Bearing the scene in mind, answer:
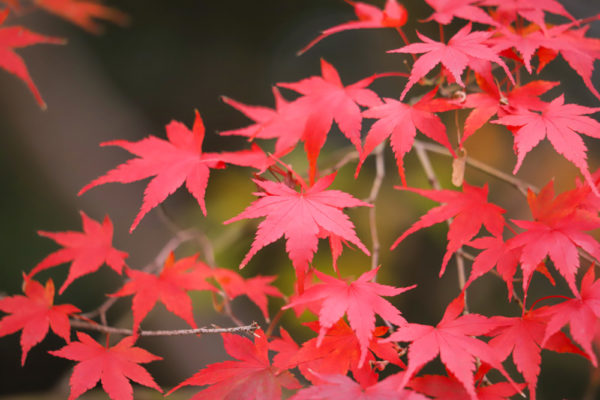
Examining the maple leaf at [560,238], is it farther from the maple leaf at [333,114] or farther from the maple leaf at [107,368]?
the maple leaf at [107,368]

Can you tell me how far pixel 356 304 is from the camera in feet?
2.23

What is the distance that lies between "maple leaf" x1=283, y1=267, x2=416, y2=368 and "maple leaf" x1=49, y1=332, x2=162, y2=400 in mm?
312

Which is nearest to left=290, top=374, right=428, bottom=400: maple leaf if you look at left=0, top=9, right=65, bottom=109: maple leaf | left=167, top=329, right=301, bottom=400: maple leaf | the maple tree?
the maple tree

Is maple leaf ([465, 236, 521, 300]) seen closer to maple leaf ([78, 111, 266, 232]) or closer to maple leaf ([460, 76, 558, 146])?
maple leaf ([460, 76, 558, 146])

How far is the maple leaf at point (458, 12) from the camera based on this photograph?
85 centimetres

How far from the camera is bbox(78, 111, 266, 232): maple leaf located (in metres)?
0.80

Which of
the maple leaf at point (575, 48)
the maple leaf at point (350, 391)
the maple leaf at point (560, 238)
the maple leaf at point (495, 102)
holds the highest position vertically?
the maple leaf at point (575, 48)

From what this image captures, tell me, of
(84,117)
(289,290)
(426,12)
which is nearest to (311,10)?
(426,12)

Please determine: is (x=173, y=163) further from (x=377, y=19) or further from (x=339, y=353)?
(x=377, y=19)

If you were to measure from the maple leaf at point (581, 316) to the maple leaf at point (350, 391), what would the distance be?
226 mm

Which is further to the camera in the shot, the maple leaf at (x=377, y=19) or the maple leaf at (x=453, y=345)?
the maple leaf at (x=377, y=19)

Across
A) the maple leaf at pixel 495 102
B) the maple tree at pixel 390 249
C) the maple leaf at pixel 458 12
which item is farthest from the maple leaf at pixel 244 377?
the maple leaf at pixel 458 12

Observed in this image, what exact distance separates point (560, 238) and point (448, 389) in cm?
30

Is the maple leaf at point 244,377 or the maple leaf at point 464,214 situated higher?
the maple leaf at point 464,214
